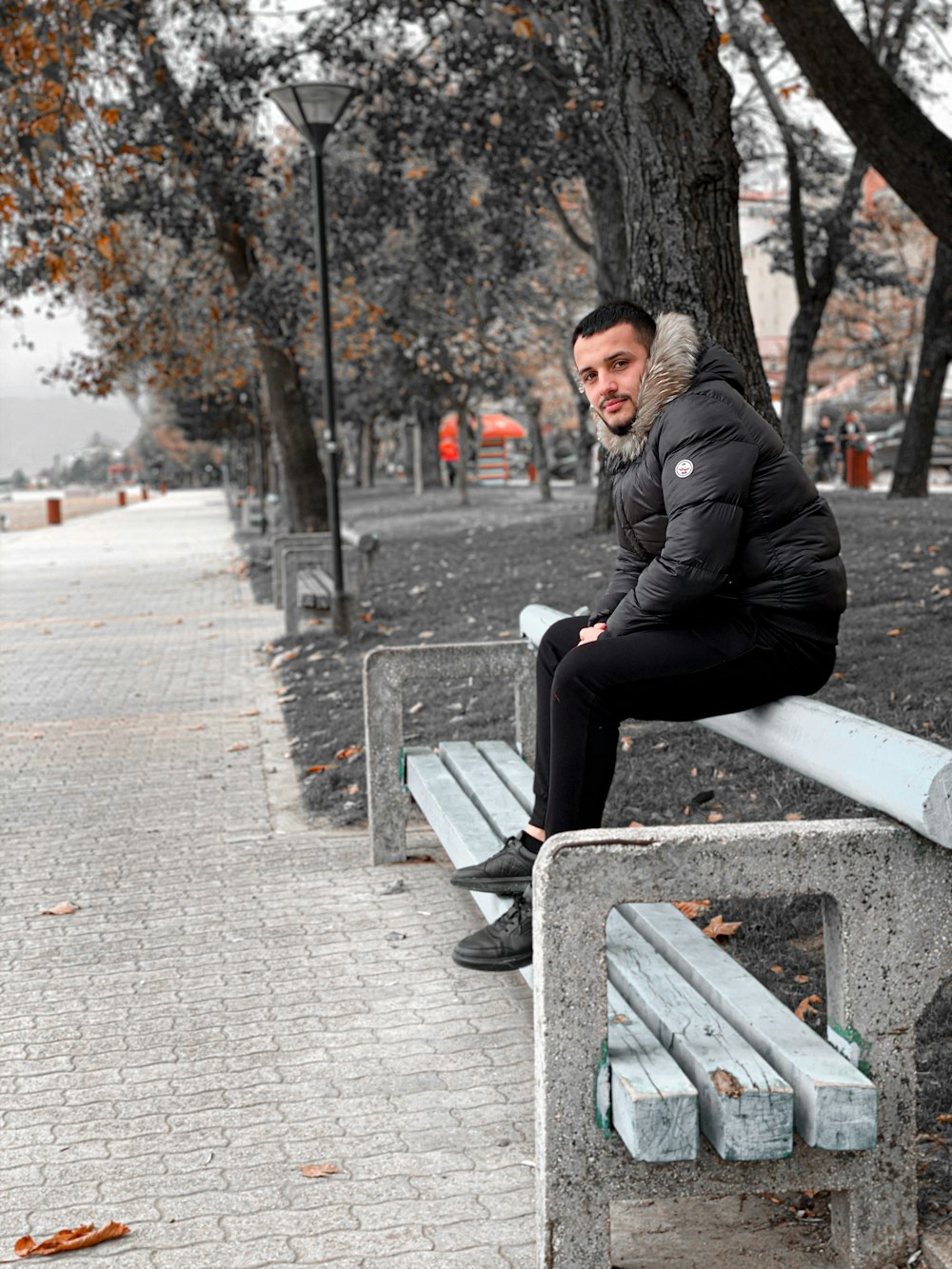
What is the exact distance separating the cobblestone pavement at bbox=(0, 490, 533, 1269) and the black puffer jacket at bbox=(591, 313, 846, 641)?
1.26 meters

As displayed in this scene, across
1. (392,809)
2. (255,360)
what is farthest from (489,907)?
(255,360)

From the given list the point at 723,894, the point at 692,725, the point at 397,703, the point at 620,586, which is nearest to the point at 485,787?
the point at 397,703

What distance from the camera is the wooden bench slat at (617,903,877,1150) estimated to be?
2.63m

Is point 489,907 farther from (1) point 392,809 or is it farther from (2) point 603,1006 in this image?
(1) point 392,809

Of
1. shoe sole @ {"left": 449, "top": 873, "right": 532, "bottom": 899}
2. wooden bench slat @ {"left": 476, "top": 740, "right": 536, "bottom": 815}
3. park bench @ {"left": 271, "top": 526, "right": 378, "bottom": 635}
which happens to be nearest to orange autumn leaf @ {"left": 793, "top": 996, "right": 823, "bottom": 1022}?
shoe sole @ {"left": 449, "top": 873, "right": 532, "bottom": 899}

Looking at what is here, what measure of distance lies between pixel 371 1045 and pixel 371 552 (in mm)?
10581

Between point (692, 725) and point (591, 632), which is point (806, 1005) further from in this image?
point (692, 725)

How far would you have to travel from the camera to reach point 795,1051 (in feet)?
9.02

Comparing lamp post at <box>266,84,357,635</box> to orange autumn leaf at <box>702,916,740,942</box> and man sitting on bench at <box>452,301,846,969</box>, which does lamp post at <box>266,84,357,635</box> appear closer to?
orange autumn leaf at <box>702,916,740,942</box>

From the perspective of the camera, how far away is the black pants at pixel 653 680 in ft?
11.4

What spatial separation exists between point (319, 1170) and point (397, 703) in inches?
103

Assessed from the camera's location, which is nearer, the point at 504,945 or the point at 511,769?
the point at 504,945

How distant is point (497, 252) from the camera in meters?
18.2

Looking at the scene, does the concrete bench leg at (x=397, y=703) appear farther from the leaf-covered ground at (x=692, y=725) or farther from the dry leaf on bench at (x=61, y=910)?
the dry leaf on bench at (x=61, y=910)
